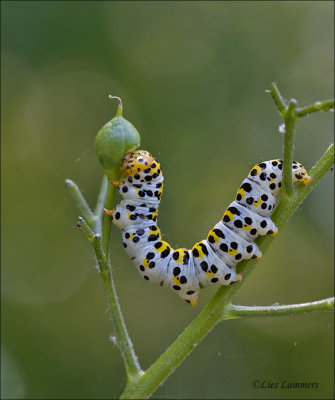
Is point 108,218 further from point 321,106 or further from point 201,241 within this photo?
point 321,106

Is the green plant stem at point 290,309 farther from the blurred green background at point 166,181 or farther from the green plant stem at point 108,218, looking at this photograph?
the blurred green background at point 166,181

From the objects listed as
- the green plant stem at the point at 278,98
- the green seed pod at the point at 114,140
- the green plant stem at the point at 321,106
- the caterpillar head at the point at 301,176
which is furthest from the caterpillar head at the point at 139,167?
the green plant stem at the point at 321,106

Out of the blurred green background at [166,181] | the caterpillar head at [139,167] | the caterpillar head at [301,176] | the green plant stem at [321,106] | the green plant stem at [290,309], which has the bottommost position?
the blurred green background at [166,181]

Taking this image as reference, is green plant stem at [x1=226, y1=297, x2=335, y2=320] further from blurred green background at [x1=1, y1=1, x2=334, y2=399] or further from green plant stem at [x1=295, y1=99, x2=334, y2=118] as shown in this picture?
blurred green background at [x1=1, y1=1, x2=334, y2=399]

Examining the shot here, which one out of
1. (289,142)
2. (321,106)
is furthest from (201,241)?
(321,106)

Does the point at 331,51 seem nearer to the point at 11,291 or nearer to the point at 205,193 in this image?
the point at 205,193
